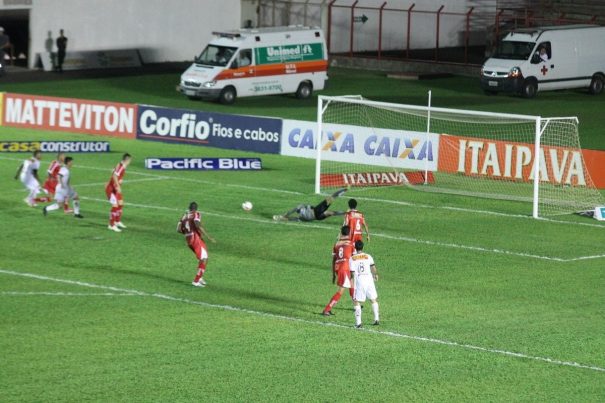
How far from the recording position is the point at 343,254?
24391 millimetres

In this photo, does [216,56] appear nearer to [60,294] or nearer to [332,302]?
[60,294]

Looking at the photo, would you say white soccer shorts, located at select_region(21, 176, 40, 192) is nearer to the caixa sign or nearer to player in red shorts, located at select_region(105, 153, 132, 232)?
player in red shorts, located at select_region(105, 153, 132, 232)

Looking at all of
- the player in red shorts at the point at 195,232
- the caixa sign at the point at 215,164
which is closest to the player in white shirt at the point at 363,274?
the player in red shorts at the point at 195,232

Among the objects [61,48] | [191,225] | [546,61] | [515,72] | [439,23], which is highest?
[439,23]

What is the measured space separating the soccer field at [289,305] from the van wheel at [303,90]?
2263 cm

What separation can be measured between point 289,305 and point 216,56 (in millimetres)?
35126

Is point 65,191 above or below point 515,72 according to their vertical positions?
below

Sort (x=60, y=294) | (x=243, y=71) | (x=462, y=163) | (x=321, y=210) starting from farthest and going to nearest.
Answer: (x=243, y=71)
(x=462, y=163)
(x=321, y=210)
(x=60, y=294)

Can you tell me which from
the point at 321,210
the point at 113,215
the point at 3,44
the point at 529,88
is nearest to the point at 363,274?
the point at 321,210

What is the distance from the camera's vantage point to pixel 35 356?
22.0 m

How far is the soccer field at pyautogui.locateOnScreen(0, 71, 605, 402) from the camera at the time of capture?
20766 millimetres

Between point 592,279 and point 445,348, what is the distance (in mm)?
6948

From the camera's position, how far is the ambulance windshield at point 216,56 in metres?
59.5

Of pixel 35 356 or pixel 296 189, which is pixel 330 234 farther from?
pixel 35 356
